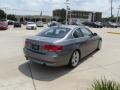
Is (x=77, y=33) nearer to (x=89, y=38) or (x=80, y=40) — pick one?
(x=80, y=40)

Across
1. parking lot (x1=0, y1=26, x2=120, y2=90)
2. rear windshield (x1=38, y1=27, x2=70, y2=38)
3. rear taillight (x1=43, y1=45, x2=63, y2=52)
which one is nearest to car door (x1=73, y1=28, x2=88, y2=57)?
rear windshield (x1=38, y1=27, x2=70, y2=38)

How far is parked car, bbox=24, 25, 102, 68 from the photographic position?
18.0 feet

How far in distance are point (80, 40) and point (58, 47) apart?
1441 mm

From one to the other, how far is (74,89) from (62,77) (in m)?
0.90

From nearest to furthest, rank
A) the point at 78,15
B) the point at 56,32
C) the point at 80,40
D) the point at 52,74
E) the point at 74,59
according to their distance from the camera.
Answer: the point at 52,74 → the point at 74,59 → the point at 56,32 → the point at 80,40 → the point at 78,15

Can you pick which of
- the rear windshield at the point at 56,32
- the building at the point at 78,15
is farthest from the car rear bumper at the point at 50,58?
the building at the point at 78,15

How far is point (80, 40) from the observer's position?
6691mm

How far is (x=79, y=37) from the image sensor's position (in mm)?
6750

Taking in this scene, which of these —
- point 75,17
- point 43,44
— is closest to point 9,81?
point 43,44

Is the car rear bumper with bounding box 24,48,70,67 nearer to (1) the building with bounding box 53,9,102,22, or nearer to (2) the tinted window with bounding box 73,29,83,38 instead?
(2) the tinted window with bounding box 73,29,83,38

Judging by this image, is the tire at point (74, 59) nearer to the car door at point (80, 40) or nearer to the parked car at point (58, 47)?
the parked car at point (58, 47)

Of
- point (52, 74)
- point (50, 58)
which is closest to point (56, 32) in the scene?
point (50, 58)

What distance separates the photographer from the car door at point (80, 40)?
649 cm

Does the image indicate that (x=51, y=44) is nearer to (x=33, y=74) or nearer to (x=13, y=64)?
(x=33, y=74)
